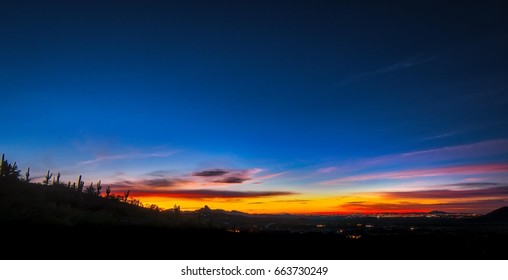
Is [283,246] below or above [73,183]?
below

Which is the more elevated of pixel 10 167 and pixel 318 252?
pixel 10 167

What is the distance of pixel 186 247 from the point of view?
15719 millimetres

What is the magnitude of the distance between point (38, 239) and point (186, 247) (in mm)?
6348

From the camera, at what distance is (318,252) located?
15.0 m
